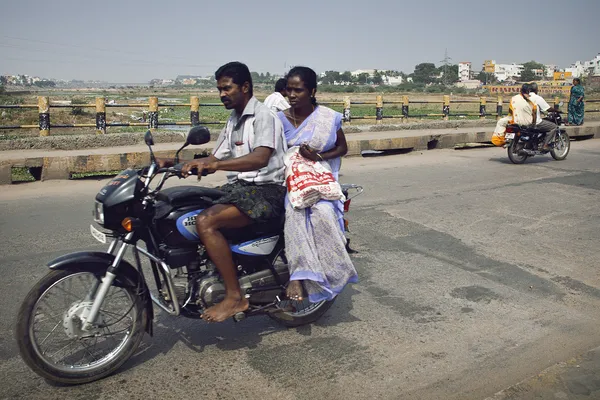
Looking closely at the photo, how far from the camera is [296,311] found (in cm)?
380

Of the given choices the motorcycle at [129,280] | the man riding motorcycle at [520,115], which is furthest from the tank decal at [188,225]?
the man riding motorcycle at [520,115]

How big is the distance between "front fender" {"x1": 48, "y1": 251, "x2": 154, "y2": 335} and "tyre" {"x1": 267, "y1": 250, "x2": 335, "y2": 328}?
2.57 ft

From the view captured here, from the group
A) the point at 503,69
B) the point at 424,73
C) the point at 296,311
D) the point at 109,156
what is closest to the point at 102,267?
the point at 296,311

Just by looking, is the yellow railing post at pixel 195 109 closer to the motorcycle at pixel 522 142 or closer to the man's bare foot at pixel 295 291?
the motorcycle at pixel 522 142

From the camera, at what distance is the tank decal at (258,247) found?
134 inches

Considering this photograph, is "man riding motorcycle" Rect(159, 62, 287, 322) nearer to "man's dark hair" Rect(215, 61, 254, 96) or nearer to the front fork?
"man's dark hair" Rect(215, 61, 254, 96)

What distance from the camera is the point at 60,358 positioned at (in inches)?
125

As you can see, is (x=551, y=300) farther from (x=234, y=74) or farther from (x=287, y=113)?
(x=234, y=74)

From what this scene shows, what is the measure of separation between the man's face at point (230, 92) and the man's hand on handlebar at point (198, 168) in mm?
505

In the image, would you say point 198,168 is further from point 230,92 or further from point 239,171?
point 230,92

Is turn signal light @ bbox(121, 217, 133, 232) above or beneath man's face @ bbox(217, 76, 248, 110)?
beneath

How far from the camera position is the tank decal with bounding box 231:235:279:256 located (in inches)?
134

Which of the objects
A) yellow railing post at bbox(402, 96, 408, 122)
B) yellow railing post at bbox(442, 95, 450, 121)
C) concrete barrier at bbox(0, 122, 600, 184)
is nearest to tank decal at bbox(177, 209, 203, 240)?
concrete barrier at bbox(0, 122, 600, 184)

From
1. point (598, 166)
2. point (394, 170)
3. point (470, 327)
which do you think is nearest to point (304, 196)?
point (470, 327)
